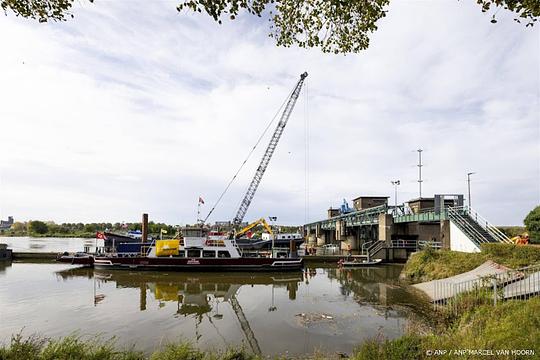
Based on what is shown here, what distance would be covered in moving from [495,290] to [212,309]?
13578 millimetres

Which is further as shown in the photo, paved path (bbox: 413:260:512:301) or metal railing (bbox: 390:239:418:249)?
metal railing (bbox: 390:239:418:249)

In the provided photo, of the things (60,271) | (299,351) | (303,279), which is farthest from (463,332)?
(60,271)

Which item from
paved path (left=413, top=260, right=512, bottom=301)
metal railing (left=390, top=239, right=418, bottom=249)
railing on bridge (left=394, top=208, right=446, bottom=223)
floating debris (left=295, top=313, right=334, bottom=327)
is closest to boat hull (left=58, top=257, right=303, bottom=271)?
railing on bridge (left=394, top=208, right=446, bottom=223)

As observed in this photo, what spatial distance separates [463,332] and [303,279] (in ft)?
69.9

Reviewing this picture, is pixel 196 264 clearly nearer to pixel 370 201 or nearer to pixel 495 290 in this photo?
pixel 495 290

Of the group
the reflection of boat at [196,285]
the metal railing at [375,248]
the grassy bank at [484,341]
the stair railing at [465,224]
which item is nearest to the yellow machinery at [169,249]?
the reflection of boat at [196,285]

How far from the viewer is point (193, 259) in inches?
1347

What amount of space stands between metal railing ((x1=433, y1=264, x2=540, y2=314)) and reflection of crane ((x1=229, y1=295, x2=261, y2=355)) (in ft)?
28.3

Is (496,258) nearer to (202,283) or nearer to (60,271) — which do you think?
(202,283)

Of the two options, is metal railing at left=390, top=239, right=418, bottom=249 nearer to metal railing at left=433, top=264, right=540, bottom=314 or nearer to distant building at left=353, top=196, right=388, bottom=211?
metal railing at left=433, top=264, right=540, bottom=314

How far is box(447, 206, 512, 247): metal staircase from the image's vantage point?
27059 millimetres

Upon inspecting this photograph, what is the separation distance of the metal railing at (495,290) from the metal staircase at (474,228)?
12.9 m

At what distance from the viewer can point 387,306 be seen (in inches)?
739

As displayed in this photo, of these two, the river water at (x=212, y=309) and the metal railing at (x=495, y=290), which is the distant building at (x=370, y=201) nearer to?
the river water at (x=212, y=309)
